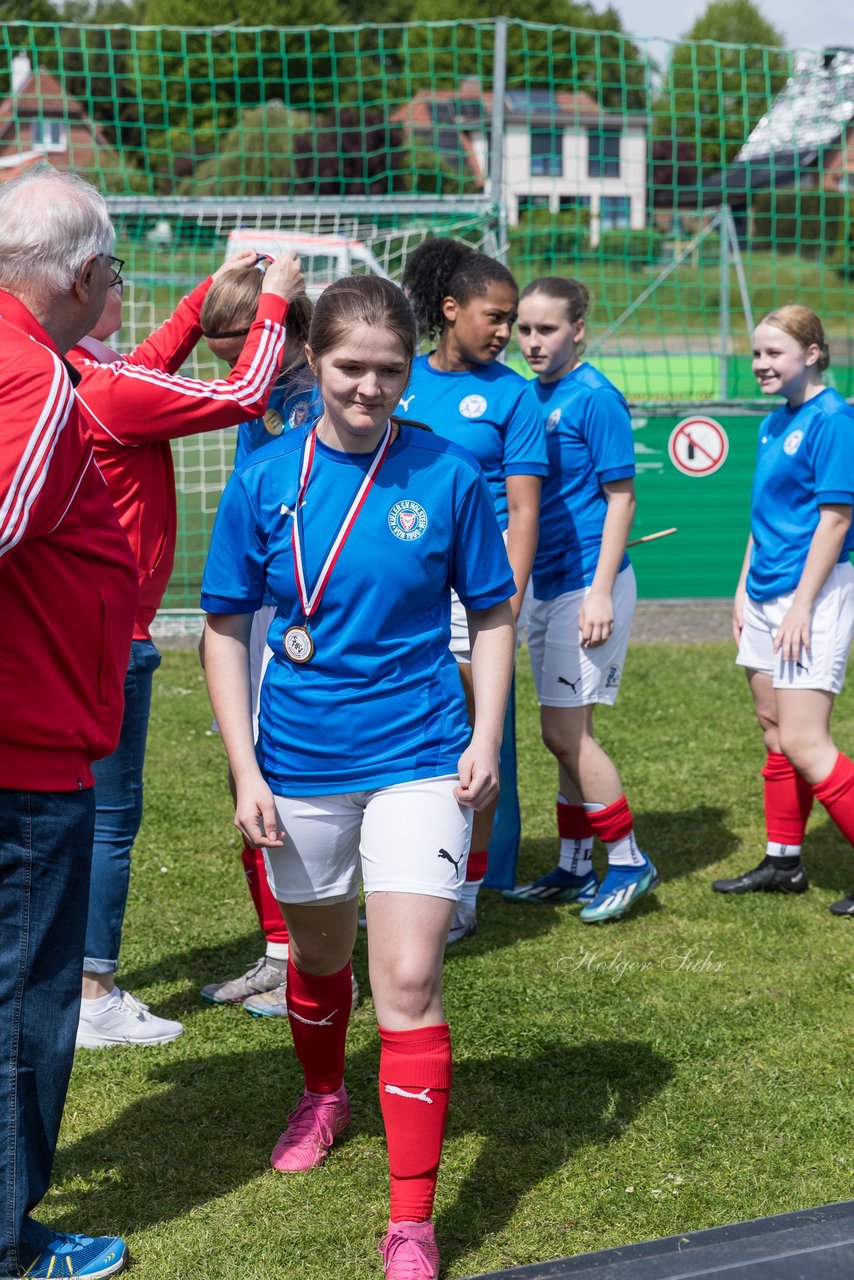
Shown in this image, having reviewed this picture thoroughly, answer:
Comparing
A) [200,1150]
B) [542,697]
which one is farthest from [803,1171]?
[542,697]

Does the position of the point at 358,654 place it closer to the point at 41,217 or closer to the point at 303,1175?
the point at 41,217

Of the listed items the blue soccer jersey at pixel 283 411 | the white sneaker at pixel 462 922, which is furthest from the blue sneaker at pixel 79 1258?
the white sneaker at pixel 462 922

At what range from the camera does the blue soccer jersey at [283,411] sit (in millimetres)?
3531

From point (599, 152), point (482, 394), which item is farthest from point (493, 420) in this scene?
point (599, 152)

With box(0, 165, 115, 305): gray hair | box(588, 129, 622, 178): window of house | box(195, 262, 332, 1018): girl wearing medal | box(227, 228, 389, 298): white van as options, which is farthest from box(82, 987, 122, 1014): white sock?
box(588, 129, 622, 178): window of house

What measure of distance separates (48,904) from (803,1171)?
1.84 meters

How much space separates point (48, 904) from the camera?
2.55m

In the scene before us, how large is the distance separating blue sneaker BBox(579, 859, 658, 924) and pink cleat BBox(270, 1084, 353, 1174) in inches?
64.1

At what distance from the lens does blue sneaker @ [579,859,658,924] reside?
4.81 meters

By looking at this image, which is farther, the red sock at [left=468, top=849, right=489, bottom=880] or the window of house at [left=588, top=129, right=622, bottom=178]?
the window of house at [left=588, top=129, right=622, bottom=178]

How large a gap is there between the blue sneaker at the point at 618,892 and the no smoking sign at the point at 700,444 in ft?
19.1

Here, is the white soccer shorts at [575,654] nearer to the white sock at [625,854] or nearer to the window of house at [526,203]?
the white sock at [625,854]

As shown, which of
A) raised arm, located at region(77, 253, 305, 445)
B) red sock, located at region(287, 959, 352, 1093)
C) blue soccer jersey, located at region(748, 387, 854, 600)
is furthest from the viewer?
blue soccer jersey, located at region(748, 387, 854, 600)

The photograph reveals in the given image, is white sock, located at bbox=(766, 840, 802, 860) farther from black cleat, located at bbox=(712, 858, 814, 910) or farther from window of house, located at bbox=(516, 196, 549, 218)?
window of house, located at bbox=(516, 196, 549, 218)
